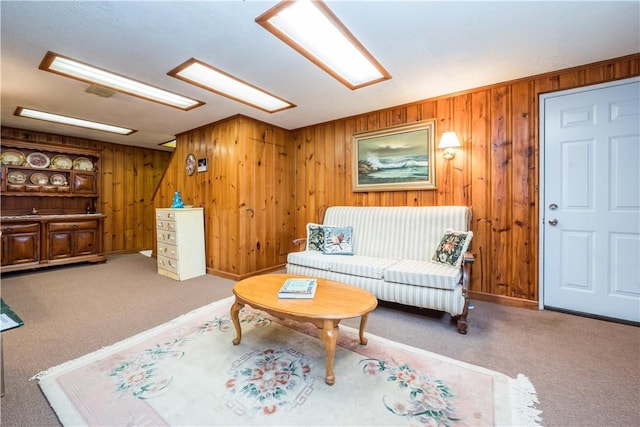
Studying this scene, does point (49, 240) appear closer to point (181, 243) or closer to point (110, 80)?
point (181, 243)

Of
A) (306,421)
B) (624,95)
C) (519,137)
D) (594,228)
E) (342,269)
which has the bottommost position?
(306,421)

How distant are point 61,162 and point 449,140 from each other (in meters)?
6.25

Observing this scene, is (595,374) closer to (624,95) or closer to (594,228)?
(594,228)

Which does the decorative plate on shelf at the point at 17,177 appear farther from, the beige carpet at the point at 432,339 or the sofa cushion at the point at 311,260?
the sofa cushion at the point at 311,260

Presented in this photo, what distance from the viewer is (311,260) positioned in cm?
311

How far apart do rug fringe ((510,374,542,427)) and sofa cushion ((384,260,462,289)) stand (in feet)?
2.49

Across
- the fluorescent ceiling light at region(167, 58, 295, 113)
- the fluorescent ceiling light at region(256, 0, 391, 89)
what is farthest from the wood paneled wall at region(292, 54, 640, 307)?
the fluorescent ceiling light at region(167, 58, 295, 113)

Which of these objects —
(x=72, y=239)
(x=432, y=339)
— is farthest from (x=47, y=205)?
(x=432, y=339)

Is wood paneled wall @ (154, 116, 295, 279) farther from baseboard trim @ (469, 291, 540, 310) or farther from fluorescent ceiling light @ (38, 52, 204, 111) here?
baseboard trim @ (469, 291, 540, 310)

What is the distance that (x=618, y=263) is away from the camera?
241 cm

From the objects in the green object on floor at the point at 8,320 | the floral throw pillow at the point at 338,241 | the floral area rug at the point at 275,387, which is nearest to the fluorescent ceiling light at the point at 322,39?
the floral throw pillow at the point at 338,241

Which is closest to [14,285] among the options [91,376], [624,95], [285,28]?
[91,376]

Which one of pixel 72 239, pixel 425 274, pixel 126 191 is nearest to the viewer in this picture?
pixel 425 274

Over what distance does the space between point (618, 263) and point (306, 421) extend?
9.78 feet
